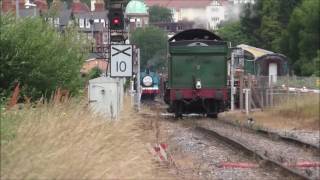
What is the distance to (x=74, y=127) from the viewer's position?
894cm

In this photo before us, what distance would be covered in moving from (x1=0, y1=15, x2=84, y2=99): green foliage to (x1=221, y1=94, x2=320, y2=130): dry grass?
11881 millimetres

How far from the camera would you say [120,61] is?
1817cm

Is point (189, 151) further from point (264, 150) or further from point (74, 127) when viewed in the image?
point (74, 127)

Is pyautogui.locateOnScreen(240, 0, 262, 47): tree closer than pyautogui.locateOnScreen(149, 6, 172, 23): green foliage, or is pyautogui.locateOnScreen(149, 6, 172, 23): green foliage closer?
pyautogui.locateOnScreen(240, 0, 262, 47): tree

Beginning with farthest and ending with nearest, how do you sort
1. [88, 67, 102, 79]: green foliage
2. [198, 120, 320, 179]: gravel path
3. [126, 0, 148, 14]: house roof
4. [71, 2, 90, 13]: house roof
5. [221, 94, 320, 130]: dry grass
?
[71, 2, 90, 13]: house roof, [126, 0, 148, 14]: house roof, [221, 94, 320, 130]: dry grass, [88, 67, 102, 79]: green foliage, [198, 120, 320, 179]: gravel path

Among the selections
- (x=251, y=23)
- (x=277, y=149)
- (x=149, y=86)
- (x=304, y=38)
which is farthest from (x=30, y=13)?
(x=251, y=23)

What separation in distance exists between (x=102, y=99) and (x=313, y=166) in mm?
4491

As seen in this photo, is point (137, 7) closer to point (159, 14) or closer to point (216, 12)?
point (216, 12)

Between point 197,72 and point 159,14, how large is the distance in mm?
89669

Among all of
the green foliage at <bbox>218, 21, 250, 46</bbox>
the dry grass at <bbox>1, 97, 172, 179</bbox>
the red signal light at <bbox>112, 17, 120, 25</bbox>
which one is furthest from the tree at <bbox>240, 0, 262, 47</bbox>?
the dry grass at <bbox>1, 97, 172, 179</bbox>

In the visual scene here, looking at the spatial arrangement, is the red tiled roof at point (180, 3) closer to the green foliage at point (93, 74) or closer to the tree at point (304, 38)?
the tree at point (304, 38)

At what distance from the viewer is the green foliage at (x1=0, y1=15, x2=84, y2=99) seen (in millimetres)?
17328

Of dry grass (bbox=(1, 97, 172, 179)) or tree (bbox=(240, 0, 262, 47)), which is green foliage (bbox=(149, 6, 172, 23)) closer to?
tree (bbox=(240, 0, 262, 47))

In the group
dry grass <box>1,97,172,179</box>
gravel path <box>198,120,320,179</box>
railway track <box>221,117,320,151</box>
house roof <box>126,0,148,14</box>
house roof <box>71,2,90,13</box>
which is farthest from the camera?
house roof <box>71,2,90,13</box>
